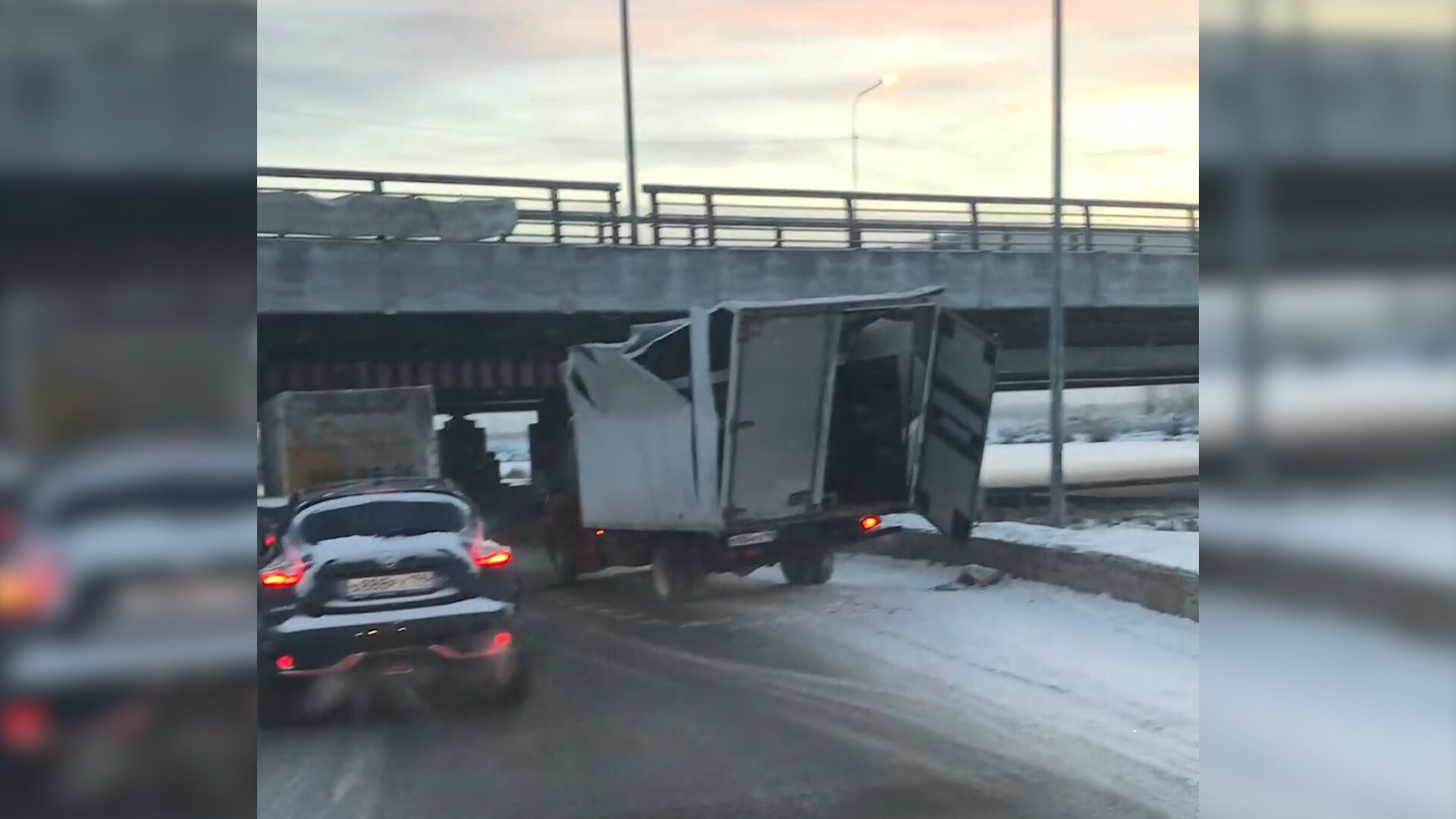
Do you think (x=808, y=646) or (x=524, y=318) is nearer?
(x=808, y=646)

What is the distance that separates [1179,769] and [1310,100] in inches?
170

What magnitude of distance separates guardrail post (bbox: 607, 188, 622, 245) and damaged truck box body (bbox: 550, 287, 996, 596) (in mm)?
4119

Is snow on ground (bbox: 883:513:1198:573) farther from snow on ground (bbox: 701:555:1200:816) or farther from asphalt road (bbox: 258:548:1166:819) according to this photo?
asphalt road (bbox: 258:548:1166:819)

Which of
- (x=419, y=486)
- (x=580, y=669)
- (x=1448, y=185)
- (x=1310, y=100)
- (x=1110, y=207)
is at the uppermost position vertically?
(x=1110, y=207)

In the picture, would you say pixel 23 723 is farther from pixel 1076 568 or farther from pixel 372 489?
pixel 1076 568

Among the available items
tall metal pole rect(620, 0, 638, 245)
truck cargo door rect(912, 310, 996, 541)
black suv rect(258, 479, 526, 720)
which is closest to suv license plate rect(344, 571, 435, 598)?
black suv rect(258, 479, 526, 720)

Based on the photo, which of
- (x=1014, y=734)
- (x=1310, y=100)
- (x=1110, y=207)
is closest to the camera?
(x=1310, y=100)

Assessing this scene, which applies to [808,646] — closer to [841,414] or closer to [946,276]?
[841,414]

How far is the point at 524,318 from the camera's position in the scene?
18766 mm

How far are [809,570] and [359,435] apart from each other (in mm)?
6754

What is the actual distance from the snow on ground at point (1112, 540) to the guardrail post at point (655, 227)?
6457 millimetres

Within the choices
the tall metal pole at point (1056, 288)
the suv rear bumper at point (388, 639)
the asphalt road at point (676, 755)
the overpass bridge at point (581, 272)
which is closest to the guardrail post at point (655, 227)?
the overpass bridge at point (581, 272)

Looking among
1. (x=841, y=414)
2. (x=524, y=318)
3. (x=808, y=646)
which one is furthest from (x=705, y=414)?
(x=524, y=318)

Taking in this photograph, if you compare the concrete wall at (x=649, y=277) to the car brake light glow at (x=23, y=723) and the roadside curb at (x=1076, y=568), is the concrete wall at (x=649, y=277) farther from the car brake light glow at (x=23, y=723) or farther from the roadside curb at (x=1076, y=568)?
the car brake light glow at (x=23, y=723)
